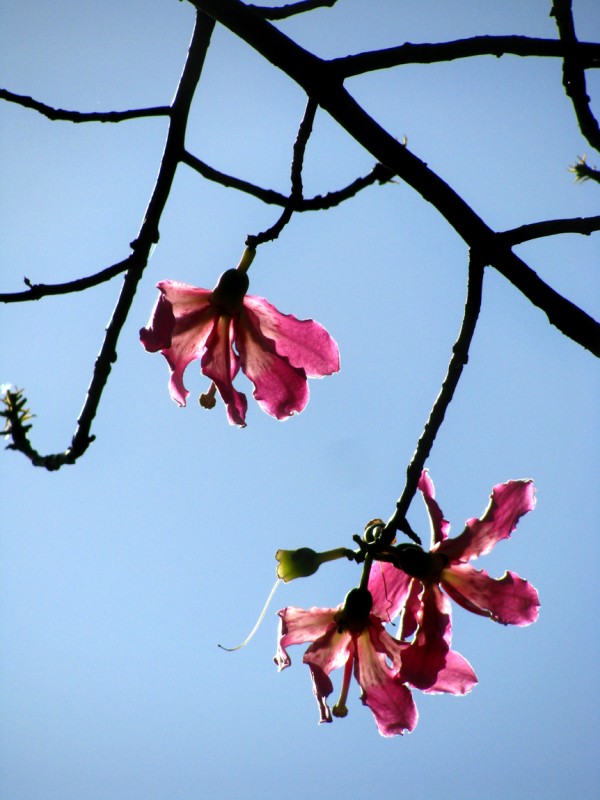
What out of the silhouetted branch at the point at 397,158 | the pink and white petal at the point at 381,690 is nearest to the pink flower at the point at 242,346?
the silhouetted branch at the point at 397,158

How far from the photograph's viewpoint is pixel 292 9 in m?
1.92

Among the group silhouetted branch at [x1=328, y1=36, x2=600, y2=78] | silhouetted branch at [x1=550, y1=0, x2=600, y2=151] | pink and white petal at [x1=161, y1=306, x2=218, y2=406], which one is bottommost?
pink and white petal at [x1=161, y1=306, x2=218, y2=406]

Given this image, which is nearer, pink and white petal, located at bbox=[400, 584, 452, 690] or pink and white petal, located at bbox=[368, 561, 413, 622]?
pink and white petal, located at bbox=[400, 584, 452, 690]

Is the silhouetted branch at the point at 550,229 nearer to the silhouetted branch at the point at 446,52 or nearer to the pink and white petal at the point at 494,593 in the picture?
the silhouetted branch at the point at 446,52

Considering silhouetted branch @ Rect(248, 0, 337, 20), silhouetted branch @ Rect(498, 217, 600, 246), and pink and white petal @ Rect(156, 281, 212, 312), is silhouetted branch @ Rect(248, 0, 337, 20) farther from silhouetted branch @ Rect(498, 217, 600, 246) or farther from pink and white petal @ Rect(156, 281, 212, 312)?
silhouetted branch @ Rect(498, 217, 600, 246)

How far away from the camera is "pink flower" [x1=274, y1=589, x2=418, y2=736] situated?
1.61 metres

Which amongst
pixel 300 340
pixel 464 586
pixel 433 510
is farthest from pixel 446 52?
pixel 464 586

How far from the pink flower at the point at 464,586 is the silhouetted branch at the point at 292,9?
51.3 inches

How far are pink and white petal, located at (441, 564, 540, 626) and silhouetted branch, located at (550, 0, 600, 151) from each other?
112 centimetres

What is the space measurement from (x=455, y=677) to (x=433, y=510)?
36 cm

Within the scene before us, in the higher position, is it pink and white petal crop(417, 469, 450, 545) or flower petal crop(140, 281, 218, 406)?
flower petal crop(140, 281, 218, 406)

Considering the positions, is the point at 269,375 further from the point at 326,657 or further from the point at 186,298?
the point at 326,657

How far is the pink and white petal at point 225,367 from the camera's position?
1801 mm

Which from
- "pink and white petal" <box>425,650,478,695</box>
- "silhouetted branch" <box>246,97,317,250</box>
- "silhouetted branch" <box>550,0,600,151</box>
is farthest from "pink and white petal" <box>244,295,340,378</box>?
"silhouetted branch" <box>550,0,600,151</box>
